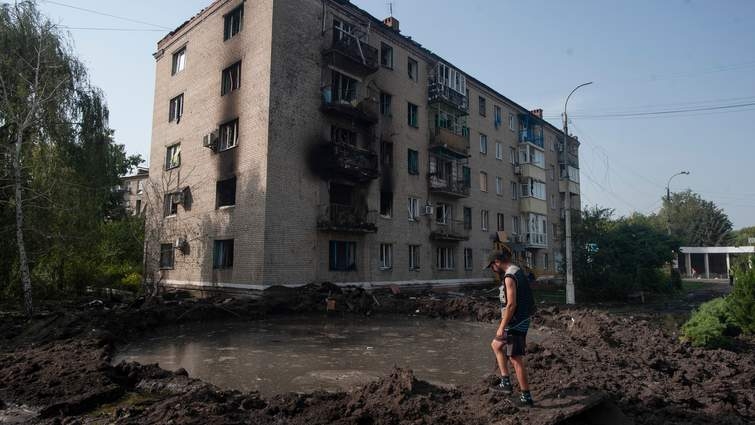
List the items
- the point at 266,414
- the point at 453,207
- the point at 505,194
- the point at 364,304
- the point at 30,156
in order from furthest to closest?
the point at 505,194 → the point at 453,207 → the point at 364,304 → the point at 30,156 → the point at 266,414

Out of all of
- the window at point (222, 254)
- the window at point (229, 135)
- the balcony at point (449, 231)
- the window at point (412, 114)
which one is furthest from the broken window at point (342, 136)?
the balcony at point (449, 231)

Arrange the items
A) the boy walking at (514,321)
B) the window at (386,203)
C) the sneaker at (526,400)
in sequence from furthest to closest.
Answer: the window at (386,203), the boy walking at (514,321), the sneaker at (526,400)

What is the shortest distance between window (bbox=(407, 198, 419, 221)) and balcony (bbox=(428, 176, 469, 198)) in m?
1.52

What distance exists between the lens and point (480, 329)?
14.8 meters

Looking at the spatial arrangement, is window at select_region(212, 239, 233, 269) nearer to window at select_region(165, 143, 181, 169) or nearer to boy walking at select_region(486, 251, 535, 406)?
window at select_region(165, 143, 181, 169)

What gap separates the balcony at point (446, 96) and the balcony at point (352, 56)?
526 centimetres

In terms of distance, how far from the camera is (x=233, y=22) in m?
22.3

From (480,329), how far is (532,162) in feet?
85.9

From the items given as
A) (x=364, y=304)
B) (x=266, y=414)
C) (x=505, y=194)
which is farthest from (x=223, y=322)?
(x=505, y=194)

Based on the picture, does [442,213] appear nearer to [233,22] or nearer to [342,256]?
[342,256]

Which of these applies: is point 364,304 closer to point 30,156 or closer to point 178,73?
point 30,156

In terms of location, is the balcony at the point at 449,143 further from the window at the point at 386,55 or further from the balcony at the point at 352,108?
the balcony at the point at 352,108

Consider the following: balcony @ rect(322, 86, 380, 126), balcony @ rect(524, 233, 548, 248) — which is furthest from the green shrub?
balcony @ rect(524, 233, 548, 248)

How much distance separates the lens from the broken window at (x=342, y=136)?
21906mm
